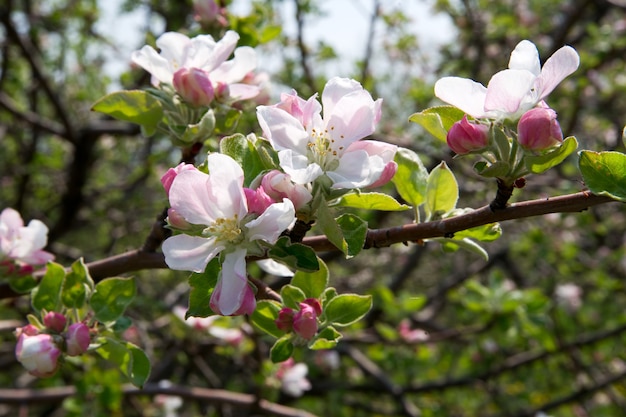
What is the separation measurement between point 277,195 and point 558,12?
5.12m

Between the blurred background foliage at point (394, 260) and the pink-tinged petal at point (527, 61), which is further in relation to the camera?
the blurred background foliage at point (394, 260)

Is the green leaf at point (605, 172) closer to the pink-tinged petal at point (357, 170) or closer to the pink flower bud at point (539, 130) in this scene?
the pink flower bud at point (539, 130)

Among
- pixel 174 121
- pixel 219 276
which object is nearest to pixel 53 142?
pixel 174 121

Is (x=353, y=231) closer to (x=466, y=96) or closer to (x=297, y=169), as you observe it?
(x=297, y=169)

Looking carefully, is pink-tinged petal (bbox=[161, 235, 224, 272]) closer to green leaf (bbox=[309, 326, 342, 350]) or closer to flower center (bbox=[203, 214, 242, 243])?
flower center (bbox=[203, 214, 242, 243])

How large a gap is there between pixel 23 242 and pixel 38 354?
1.18ft

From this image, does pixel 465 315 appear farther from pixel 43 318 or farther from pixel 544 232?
pixel 43 318

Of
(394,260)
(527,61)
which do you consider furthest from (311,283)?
(394,260)

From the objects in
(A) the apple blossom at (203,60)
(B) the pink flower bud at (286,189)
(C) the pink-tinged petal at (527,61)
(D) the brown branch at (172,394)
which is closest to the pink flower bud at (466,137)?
(C) the pink-tinged petal at (527,61)

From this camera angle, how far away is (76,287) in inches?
50.8

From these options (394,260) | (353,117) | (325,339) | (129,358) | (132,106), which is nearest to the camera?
(353,117)

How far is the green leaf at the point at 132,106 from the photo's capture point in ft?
4.33

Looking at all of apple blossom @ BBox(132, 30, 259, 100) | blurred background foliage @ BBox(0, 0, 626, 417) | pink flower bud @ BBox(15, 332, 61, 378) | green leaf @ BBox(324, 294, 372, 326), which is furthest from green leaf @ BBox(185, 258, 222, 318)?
blurred background foliage @ BBox(0, 0, 626, 417)

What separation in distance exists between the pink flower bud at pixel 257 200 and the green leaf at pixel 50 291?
58 cm
